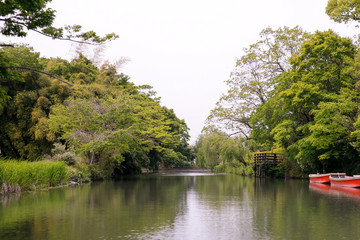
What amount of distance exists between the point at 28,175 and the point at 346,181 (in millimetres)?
18089

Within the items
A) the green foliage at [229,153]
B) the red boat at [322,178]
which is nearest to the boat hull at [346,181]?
the red boat at [322,178]

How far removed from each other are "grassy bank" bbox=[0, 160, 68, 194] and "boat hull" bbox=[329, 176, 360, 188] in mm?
17042

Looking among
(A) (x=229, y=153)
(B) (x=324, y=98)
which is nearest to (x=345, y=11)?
(B) (x=324, y=98)

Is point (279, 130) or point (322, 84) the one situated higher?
point (322, 84)

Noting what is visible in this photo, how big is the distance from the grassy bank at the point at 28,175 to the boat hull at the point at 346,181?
1704 cm

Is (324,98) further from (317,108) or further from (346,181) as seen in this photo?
(346,181)

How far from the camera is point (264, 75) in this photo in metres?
34.4

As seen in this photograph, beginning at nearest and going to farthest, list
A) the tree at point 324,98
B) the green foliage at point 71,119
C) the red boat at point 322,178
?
the tree at point 324,98
the red boat at point 322,178
the green foliage at point 71,119

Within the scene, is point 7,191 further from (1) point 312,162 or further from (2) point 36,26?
(1) point 312,162

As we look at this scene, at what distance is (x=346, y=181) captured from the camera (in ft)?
71.9

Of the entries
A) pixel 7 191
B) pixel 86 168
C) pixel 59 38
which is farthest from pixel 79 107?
pixel 59 38

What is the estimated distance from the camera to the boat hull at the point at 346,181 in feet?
68.6

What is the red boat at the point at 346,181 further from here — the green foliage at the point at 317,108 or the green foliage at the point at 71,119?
the green foliage at the point at 71,119

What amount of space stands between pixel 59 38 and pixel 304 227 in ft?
33.0
